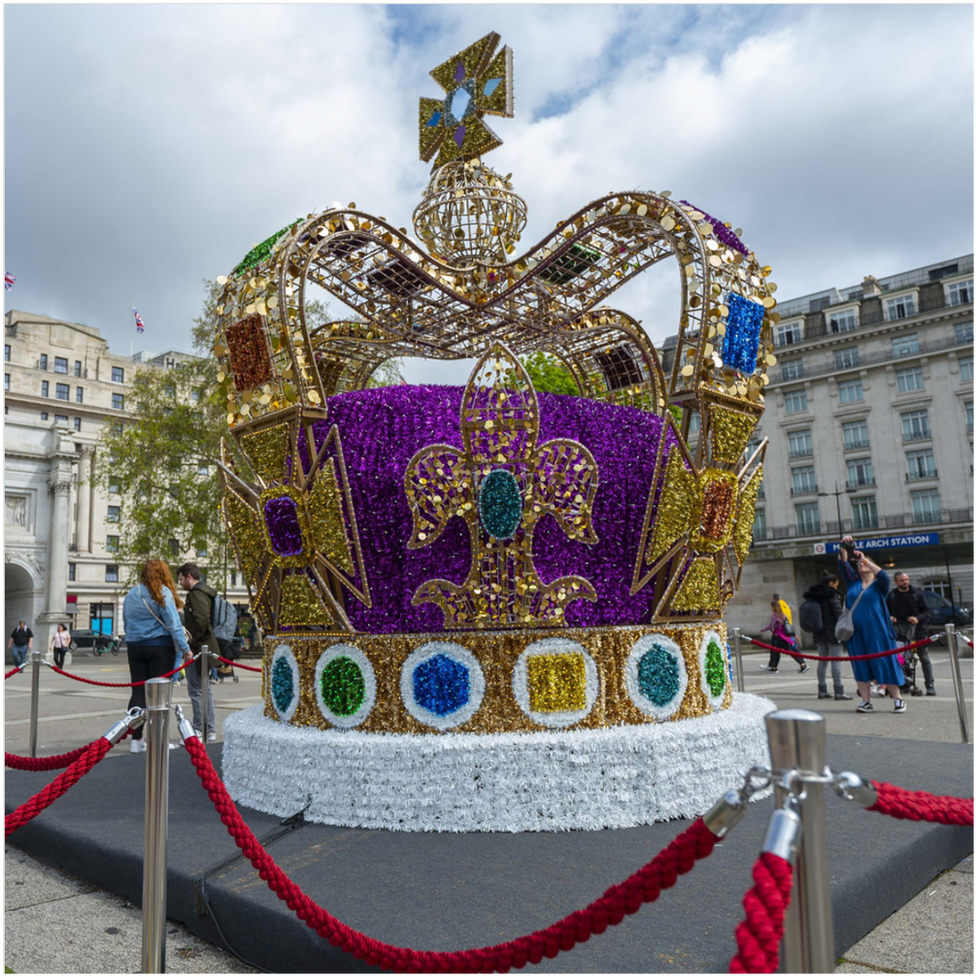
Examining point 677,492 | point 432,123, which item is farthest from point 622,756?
point 432,123

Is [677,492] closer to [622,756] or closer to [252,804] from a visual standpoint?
[622,756]

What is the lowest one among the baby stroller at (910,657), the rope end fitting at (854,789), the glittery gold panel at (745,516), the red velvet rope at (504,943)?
the baby stroller at (910,657)

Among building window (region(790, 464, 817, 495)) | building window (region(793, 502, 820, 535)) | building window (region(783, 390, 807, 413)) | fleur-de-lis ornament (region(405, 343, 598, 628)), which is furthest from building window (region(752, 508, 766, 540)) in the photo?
fleur-de-lis ornament (region(405, 343, 598, 628))

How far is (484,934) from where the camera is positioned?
273 centimetres

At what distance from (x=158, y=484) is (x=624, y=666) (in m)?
21.3

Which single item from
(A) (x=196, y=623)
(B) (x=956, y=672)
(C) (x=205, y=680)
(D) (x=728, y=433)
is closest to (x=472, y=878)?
(D) (x=728, y=433)

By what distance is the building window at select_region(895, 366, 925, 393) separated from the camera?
123ft

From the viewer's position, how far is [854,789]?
1.56 meters

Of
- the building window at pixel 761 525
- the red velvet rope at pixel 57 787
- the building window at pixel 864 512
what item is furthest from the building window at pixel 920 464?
the red velvet rope at pixel 57 787

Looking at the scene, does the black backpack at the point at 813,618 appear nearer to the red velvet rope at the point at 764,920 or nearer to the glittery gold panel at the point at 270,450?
the glittery gold panel at the point at 270,450

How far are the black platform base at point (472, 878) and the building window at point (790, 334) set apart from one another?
40.4m

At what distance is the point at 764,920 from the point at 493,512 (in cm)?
304

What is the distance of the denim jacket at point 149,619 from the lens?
254 inches

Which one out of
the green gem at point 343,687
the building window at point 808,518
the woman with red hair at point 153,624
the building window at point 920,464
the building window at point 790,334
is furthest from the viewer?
the building window at point 790,334
